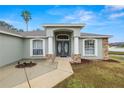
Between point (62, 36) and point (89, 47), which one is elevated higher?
point (62, 36)

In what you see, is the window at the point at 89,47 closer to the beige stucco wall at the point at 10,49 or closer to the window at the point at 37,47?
the window at the point at 37,47

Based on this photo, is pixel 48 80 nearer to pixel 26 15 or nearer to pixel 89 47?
pixel 89 47

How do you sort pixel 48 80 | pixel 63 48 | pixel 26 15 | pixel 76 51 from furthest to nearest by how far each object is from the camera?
pixel 26 15 → pixel 63 48 → pixel 76 51 → pixel 48 80

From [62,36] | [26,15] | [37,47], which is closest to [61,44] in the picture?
[62,36]

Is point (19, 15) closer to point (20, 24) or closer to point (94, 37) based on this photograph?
point (20, 24)

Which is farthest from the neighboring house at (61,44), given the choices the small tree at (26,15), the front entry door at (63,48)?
the small tree at (26,15)

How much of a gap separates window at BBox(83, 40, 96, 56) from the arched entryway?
208 cm

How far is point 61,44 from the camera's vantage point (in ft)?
59.3

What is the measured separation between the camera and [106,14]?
1533 inches

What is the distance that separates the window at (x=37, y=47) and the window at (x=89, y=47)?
5109 mm

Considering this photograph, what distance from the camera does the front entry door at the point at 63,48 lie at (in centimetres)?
1809

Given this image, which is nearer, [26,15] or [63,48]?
[63,48]

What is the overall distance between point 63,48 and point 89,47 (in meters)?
3.17
